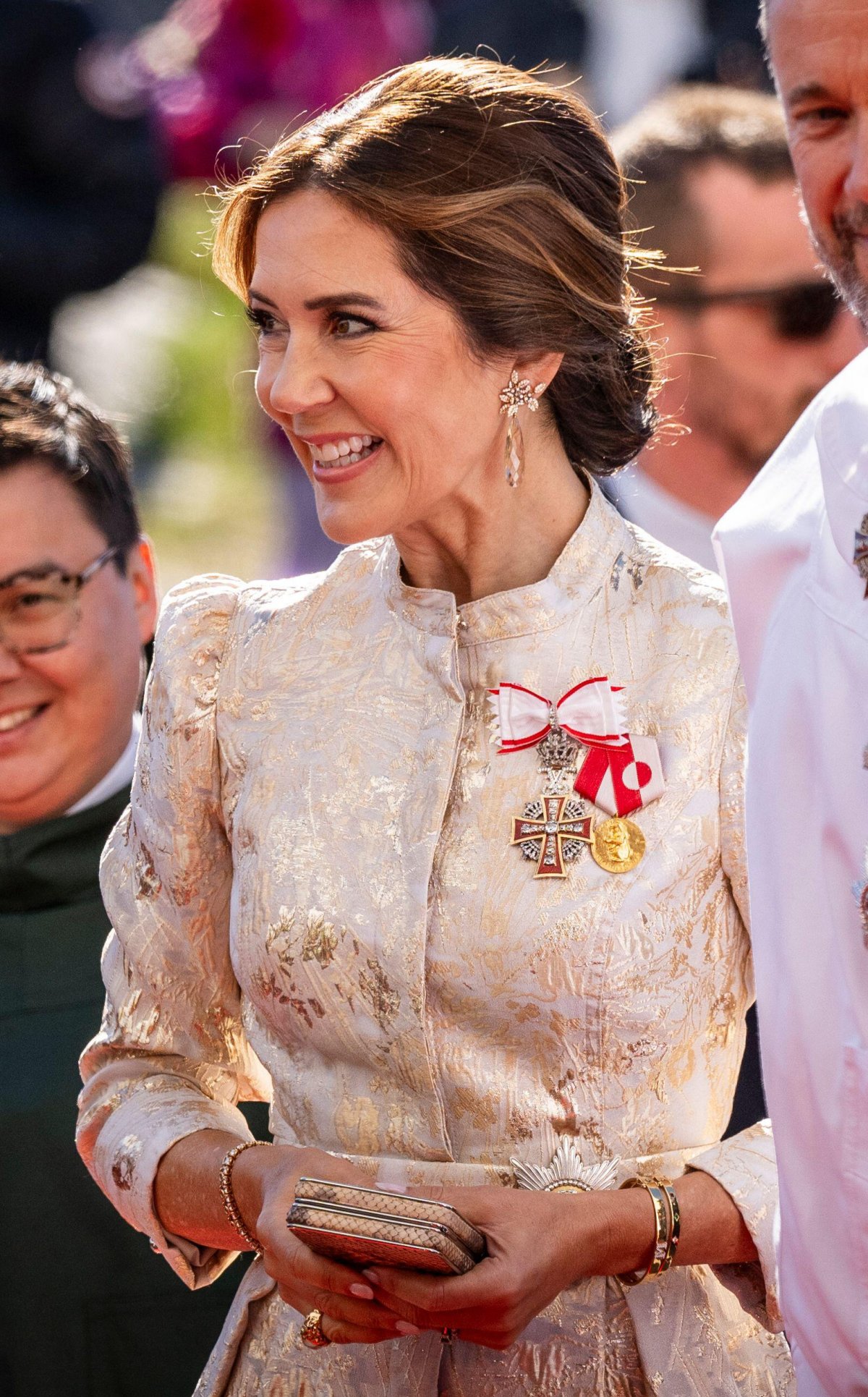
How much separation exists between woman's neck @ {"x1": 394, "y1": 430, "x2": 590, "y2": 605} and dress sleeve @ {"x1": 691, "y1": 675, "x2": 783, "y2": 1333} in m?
0.30

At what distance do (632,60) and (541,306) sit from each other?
7.17 ft

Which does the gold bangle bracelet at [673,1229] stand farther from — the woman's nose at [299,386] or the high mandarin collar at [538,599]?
the woman's nose at [299,386]

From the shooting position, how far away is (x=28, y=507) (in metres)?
3.10

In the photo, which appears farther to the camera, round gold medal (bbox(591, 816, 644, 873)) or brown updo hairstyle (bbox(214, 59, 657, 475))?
brown updo hairstyle (bbox(214, 59, 657, 475))

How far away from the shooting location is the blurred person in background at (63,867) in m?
2.83

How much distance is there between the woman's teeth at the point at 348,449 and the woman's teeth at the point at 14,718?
140cm

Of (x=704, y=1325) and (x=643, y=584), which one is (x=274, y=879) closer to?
(x=643, y=584)

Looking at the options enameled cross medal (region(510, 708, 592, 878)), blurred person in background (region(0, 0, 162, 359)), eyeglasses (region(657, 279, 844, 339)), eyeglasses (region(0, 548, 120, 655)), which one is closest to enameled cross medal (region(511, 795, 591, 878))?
enameled cross medal (region(510, 708, 592, 878))

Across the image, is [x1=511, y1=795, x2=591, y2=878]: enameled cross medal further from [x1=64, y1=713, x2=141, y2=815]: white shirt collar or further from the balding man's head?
[x1=64, y1=713, x2=141, y2=815]: white shirt collar

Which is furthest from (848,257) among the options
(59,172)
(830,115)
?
(59,172)

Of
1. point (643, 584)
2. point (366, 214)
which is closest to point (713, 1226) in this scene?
point (643, 584)

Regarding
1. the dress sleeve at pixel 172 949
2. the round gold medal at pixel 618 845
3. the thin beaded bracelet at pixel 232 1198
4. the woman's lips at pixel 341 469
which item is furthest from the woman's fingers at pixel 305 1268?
the woman's lips at pixel 341 469

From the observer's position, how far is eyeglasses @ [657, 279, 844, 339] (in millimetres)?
3639

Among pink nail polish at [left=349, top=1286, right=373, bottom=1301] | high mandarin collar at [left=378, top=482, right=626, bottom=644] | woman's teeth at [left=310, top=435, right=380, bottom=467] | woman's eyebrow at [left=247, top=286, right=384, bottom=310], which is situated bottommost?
pink nail polish at [left=349, top=1286, right=373, bottom=1301]
